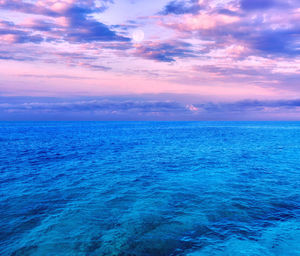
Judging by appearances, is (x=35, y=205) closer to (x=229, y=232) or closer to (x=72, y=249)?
(x=72, y=249)

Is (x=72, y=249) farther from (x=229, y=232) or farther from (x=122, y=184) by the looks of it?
(x=122, y=184)

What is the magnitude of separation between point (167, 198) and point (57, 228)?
8887 millimetres

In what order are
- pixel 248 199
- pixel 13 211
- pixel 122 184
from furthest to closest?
pixel 122 184, pixel 248 199, pixel 13 211

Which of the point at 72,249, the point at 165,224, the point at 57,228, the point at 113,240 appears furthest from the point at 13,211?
the point at 165,224

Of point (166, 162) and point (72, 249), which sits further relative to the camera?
point (166, 162)

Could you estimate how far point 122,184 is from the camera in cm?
2238

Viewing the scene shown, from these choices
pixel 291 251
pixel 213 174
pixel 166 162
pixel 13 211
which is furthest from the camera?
pixel 166 162

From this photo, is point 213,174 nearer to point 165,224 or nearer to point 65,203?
point 165,224

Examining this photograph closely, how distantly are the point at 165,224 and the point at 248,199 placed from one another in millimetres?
8646

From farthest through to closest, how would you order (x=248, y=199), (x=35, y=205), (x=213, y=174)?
(x=213, y=174) < (x=248, y=199) < (x=35, y=205)

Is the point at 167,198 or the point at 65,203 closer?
the point at 65,203

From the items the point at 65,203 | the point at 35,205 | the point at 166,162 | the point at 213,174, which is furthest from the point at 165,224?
the point at 166,162

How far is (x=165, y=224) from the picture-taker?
1349 centimetres

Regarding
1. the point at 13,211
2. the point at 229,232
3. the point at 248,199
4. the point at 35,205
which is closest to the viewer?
the point at 229,232
